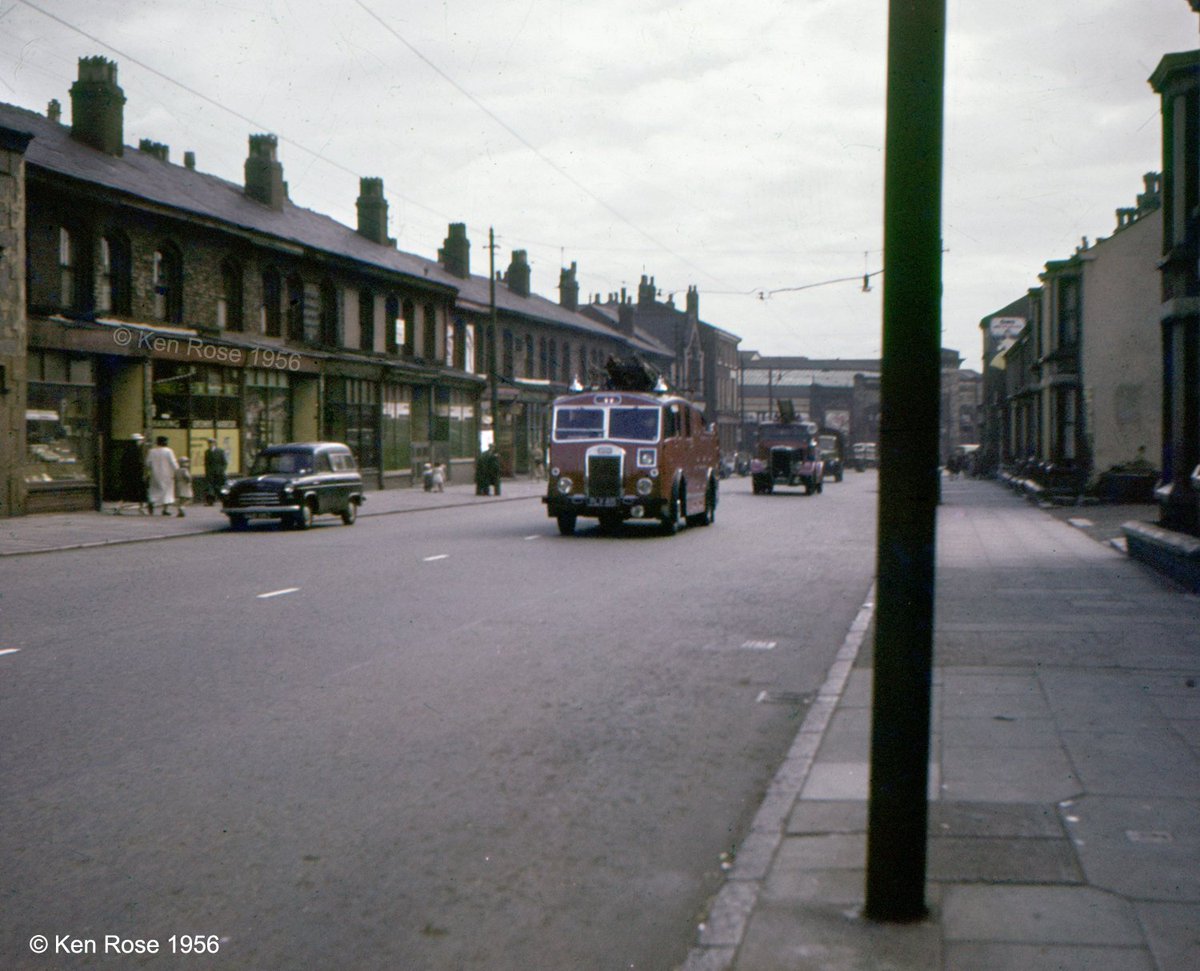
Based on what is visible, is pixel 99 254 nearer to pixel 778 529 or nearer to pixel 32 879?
pixel 778 529

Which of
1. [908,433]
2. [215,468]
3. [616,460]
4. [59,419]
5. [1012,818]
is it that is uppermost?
[59,419]

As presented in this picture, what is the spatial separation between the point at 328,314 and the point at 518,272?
969 inches

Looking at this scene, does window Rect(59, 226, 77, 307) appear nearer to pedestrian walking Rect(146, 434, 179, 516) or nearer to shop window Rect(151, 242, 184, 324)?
shop window Rect(151, 242, 184, 324)

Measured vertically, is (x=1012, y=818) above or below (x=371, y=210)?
below

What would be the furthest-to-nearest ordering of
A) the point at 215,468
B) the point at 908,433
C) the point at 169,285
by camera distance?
the point at 169,285 < the point at 215,468 < the point at 908,433

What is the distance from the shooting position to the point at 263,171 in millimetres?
39688

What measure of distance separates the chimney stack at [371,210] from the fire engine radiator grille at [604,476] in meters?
28.4

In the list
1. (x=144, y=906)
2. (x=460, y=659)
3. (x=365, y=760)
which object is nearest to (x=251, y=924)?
(x=144, y=906)

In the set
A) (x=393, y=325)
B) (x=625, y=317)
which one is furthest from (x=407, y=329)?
(x=625, y=317)

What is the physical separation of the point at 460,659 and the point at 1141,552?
1004 cm

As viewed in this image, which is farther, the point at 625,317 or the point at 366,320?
the point at 625,317

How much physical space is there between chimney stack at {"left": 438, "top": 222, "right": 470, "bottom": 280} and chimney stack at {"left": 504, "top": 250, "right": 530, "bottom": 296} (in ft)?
20.6

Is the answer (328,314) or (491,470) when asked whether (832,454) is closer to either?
(491,470)

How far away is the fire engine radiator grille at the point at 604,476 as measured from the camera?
21938mm
